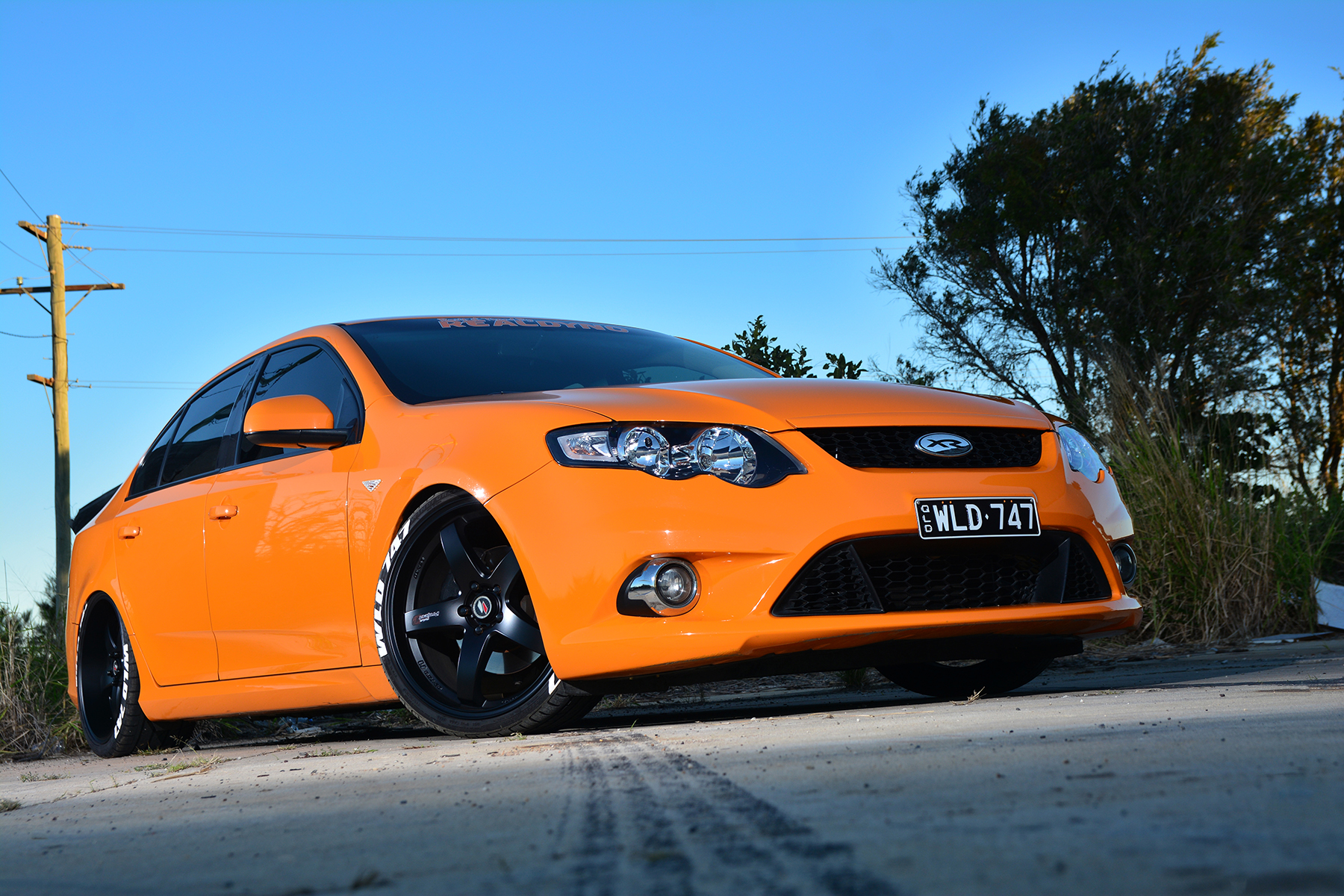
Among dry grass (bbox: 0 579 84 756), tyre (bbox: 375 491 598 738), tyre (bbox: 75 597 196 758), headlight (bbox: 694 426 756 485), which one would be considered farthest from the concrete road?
dry grass (bbox: 0 579 84 756)

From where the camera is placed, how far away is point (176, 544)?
5.00 m

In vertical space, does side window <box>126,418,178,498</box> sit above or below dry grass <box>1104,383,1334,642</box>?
above

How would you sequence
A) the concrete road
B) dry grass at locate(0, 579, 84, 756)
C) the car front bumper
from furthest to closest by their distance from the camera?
dry grass at locate(0, 579, 84, 756) → the car front bumper → the concrete road

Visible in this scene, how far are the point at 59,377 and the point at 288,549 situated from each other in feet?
73.5

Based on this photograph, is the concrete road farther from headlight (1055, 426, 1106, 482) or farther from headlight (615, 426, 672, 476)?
headlight (1055, 426, 1106, 482)

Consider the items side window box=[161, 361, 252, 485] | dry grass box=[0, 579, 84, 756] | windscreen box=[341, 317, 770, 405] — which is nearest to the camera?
windscreen box=[341, 317, 770, 405]

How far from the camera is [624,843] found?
5.71ft

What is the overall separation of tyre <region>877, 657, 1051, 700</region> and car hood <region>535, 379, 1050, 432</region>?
1.13m

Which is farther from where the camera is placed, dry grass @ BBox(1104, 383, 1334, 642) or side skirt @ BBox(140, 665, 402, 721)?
dry grass @ BBox(1104, 383, 1334, 642)

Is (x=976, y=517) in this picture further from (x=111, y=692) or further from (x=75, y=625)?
(x=75, y=625)

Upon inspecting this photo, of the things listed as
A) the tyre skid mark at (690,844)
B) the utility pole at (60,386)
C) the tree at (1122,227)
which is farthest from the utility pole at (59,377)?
the tyre skid mark at (690,844)

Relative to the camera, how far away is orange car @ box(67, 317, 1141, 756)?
3451 mm

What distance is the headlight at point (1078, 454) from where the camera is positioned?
163 inches

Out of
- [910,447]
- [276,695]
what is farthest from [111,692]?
[910,447]
